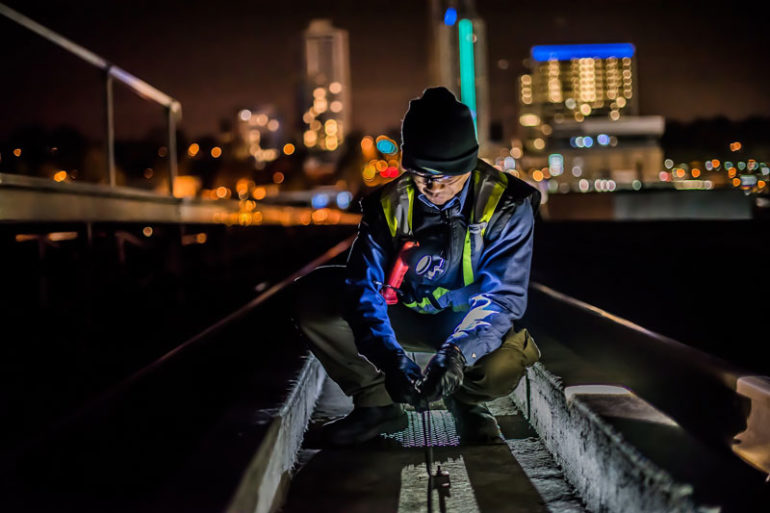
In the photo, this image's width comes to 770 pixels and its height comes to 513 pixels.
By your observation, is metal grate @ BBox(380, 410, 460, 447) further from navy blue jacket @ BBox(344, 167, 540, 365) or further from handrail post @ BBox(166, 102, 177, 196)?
handrail post @ BBox(166, 102, 177, 196)

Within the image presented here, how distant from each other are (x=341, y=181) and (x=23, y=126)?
5860 inches

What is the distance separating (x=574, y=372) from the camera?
3.60m

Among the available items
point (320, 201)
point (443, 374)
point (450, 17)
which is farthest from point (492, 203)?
point (320, 201)

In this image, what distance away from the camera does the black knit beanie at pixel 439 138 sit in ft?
10.5

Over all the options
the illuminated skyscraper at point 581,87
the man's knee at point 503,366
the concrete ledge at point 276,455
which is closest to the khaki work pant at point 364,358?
the man's knee at point 503,366

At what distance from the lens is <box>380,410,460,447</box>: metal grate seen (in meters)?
3.58

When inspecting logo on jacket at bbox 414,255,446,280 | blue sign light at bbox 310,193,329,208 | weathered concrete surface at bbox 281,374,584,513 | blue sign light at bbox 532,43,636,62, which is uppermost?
blue sign light at bbox 532,43,636,62

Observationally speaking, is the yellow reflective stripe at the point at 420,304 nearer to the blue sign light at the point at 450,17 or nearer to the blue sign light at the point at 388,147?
the blue sign light at the point at 388,147

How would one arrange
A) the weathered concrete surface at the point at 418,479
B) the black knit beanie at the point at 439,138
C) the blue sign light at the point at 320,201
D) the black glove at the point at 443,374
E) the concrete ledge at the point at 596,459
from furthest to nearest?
the blue sign light at the point at 320,201, the black knit beanie at the point at 439,138, the black glove at the point at 443,374, the weathered concrete surface at the point at 418,479, the concrete ledge at the point at 596,459

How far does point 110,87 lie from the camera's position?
1014 cm

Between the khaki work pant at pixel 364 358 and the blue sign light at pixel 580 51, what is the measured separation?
526ft

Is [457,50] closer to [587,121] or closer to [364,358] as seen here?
[587,121]

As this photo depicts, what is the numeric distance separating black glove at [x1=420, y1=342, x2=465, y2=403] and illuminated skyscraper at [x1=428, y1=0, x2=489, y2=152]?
5810cm

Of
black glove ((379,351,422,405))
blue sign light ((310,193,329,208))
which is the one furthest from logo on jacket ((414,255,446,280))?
blue sign light ((310,193,329,208))
